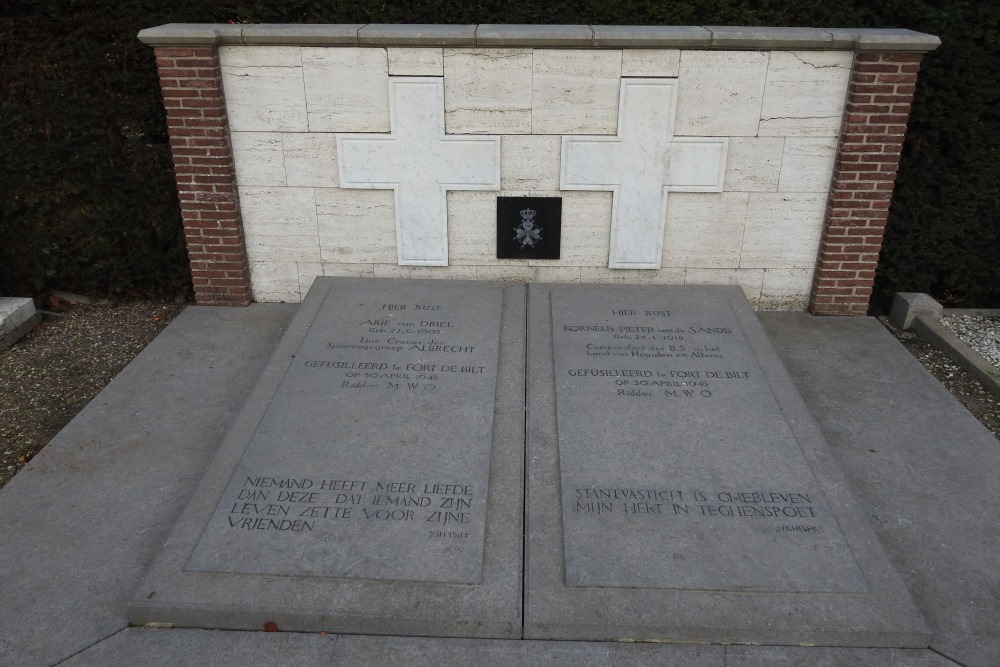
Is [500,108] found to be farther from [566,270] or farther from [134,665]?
[134,665]

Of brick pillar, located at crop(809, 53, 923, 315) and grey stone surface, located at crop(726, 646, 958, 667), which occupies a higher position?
brick pillar, located at crop(809, 53, 923, 315)

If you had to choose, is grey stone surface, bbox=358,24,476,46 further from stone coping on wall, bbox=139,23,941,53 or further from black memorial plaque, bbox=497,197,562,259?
black memorial plaque, bbox=497,197,562,259

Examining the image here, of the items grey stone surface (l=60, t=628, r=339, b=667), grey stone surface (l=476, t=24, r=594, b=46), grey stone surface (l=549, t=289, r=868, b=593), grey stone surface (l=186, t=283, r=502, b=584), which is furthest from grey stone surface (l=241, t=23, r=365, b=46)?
grey stone surface (l=60, t=628, r=339, b=667)

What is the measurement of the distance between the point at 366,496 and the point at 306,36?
3.02 meters

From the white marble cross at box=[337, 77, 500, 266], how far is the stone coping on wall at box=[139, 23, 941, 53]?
0.30m

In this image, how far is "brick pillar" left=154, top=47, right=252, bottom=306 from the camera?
193 inches

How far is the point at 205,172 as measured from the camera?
5113 mm

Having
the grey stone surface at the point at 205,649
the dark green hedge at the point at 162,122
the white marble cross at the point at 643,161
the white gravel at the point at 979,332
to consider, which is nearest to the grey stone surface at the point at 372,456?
the grey stone surface at the point at 205,649

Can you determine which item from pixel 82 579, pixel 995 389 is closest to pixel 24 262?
pixel 82 579

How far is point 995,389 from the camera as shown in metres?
4.80

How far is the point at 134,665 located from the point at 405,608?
38.2 inches

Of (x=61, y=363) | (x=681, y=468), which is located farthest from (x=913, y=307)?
(x=61, y=363)

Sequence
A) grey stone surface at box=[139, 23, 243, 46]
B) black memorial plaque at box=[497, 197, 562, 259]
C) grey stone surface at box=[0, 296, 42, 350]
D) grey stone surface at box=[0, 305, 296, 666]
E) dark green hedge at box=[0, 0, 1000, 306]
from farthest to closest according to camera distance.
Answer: grey stone surface at box=[0, 296, 42, 350] < dark green hedge at box=[0, 0, 1000, 306] < black memorial plaque at box=[497, 197, 562, 259] < grey stone surface at box=[139, 23, 243, 46] < grey stone surface at box=[0, 305, 296, 666]

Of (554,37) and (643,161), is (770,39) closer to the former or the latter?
(643,161)
